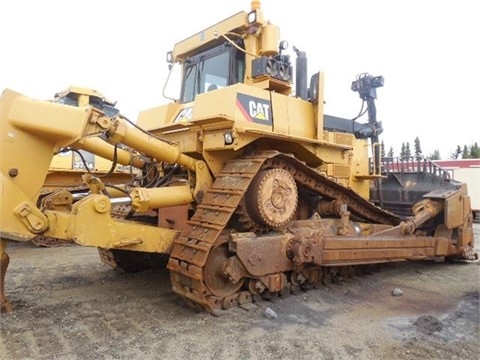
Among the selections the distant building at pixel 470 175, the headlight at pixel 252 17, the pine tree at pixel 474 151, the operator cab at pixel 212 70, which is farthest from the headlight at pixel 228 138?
the pine tree at pixel 474 151

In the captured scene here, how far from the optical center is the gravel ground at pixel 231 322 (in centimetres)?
348

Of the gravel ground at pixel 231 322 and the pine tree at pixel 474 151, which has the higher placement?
the pine tree at pixel 474 151

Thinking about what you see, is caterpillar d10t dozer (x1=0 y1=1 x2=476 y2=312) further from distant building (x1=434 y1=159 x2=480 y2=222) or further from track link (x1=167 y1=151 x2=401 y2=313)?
distant building (x1=434 y1=159 x2=480 y2=222)

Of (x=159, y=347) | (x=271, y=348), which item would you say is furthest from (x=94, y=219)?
(x=271, y=348)

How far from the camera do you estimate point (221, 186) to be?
4488 millimetres

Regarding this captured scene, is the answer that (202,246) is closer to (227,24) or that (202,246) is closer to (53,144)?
(53,144)

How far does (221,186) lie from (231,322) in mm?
1399

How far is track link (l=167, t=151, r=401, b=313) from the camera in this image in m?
4.04

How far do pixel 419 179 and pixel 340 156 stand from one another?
9.20ft

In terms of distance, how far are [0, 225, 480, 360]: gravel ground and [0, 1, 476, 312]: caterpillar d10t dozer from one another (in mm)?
334

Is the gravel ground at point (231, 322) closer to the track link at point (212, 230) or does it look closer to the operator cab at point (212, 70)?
the track link at point (212, 230)

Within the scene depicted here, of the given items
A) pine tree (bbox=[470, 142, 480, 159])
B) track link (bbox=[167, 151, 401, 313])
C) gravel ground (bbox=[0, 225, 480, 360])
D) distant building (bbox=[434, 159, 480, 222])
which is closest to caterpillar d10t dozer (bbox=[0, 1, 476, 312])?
track link (bbox=[167, 151, 401, 313])

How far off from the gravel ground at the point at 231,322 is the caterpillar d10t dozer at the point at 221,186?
334 millimetres

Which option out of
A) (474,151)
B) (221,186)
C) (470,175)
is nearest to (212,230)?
(221,186)
